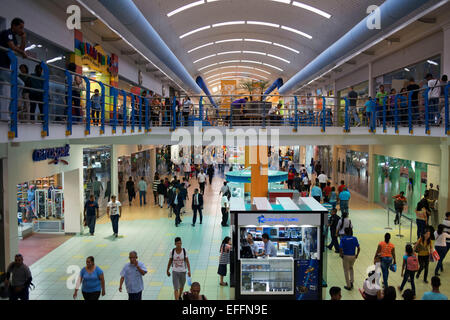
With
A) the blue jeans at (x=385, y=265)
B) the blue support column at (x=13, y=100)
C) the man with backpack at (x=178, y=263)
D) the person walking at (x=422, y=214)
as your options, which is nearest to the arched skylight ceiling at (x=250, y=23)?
the person walking at (x=422, y=214)

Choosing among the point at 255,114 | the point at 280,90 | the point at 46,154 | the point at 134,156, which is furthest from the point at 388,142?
the point at 280,90

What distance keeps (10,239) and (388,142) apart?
12083 mm

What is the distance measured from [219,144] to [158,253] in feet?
15.0

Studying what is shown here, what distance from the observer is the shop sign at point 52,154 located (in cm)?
1099

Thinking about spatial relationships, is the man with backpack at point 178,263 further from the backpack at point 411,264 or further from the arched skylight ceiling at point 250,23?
the arched skylight ceiling at point 250,23

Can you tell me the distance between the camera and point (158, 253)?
11.9 m

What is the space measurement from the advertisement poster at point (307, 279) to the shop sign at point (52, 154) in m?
7.64

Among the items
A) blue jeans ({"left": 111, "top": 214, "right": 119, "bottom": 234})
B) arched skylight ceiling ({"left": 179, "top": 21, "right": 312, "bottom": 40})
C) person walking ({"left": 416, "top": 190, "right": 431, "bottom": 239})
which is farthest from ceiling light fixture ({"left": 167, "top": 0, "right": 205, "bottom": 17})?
person walking ({"left": 416, "top": 190, "right": 431, "bottom": 239})

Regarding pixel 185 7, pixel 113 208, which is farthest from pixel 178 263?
pixel 185 7

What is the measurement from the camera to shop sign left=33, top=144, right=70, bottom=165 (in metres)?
11.0

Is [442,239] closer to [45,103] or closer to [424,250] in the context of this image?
[424,250]

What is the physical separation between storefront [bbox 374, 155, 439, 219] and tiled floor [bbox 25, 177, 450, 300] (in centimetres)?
136

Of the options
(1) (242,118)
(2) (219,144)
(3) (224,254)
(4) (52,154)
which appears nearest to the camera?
(3) (224,254)

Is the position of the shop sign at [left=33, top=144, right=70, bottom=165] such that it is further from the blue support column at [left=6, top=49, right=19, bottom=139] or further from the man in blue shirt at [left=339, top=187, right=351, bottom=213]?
the man in blue shirt at [left=339, top=187, right=351, bottom=213]
